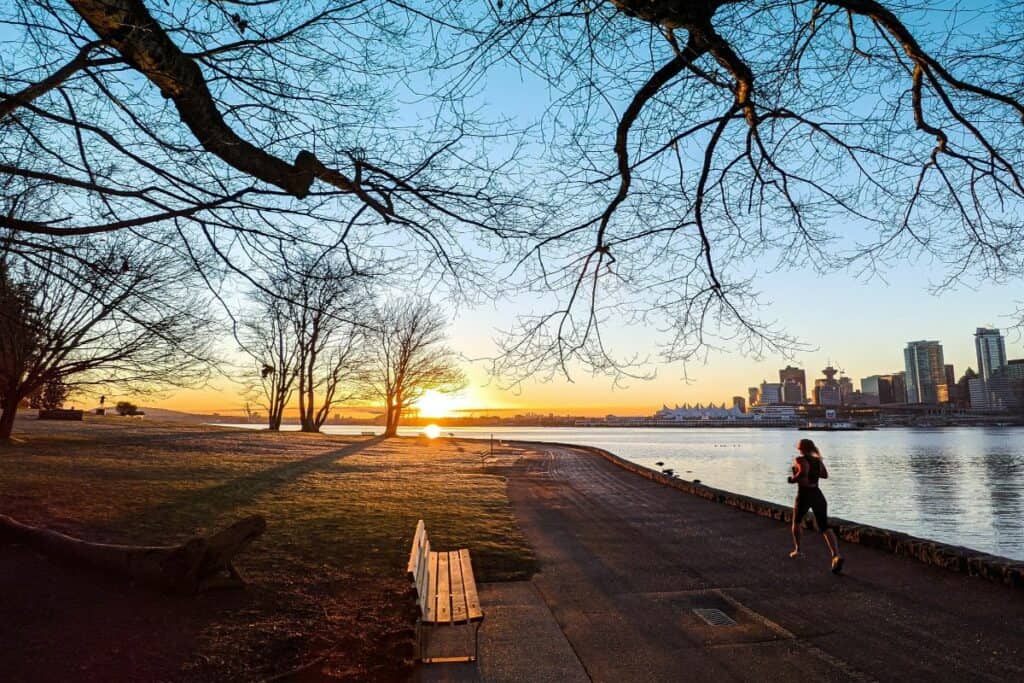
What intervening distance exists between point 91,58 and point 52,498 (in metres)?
8.24

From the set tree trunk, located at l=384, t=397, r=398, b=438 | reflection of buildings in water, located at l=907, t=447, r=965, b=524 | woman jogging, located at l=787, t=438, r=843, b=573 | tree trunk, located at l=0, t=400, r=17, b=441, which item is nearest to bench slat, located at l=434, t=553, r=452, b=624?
woman jogging, located at l=787, t=438, r=843, b=573

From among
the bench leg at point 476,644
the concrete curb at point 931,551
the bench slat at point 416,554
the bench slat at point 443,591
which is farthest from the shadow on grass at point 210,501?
the concrete curb at point 931,551

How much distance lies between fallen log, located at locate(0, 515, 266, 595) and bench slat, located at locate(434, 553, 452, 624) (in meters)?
1.88

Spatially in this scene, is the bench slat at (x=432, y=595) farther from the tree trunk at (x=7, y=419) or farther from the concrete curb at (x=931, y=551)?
the tree trunk at (x=7, y=419)

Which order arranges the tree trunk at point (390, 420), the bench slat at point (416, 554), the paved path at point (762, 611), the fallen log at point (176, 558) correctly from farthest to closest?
the tree trunk at point (390, 420) < the fallen log at point (176, 558) < the bench slat at point (416, 554) < the paved path at point (762, 611)

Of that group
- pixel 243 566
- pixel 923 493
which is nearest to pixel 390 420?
pixel 923 493

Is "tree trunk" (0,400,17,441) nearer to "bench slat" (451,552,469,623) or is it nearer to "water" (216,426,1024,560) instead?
"bench slat" (451,552,469,623)

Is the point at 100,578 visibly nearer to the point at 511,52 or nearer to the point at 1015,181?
the point at 511,52

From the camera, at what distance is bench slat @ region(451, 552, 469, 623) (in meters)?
4.68

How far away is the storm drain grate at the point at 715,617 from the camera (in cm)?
529

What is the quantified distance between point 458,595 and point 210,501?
7149mm

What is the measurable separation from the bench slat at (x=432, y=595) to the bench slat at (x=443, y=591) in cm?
3

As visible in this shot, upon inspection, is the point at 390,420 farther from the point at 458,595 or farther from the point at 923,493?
the point at 458,595

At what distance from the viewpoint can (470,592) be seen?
535cm
